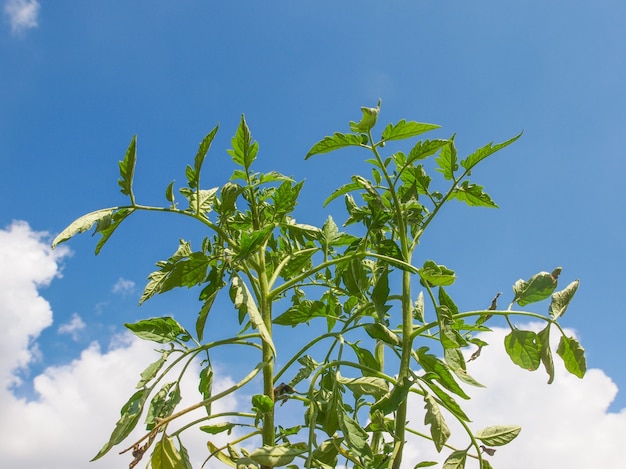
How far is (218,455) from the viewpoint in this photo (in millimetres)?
1378

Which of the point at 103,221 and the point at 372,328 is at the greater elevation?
the point at 103,221

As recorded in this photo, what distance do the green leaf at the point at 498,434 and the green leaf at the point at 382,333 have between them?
31cm

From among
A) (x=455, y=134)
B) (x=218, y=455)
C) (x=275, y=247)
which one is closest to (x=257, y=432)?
(x=218, y=455)

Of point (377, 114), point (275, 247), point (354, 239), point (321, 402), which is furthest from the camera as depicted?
point (275, 247)

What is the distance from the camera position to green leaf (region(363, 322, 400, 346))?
4.09 feet

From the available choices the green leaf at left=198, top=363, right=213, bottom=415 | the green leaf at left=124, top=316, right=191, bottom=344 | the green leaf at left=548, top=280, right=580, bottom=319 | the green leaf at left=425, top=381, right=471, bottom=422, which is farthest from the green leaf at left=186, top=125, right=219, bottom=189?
the green leaf at left=548, top=280, right=580, bottom=319

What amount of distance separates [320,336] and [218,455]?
372mm

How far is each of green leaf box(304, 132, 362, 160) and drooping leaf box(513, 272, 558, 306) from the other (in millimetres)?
477

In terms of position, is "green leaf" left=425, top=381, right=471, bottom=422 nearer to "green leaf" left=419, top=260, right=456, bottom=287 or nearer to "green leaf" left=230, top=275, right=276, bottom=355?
"green leaf" left=419, top=260, right=456, bottom=287

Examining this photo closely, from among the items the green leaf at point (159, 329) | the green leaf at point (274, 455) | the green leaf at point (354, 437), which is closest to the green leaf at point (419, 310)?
the green leaf at point (354, 437)

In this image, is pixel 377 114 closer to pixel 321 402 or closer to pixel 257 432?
pixel 321 402

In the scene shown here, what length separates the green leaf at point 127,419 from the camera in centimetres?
119

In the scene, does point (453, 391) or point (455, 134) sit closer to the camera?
point (453, 391)

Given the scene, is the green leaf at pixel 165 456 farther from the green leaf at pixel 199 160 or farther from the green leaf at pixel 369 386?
the green leaf at pixel 199 160
